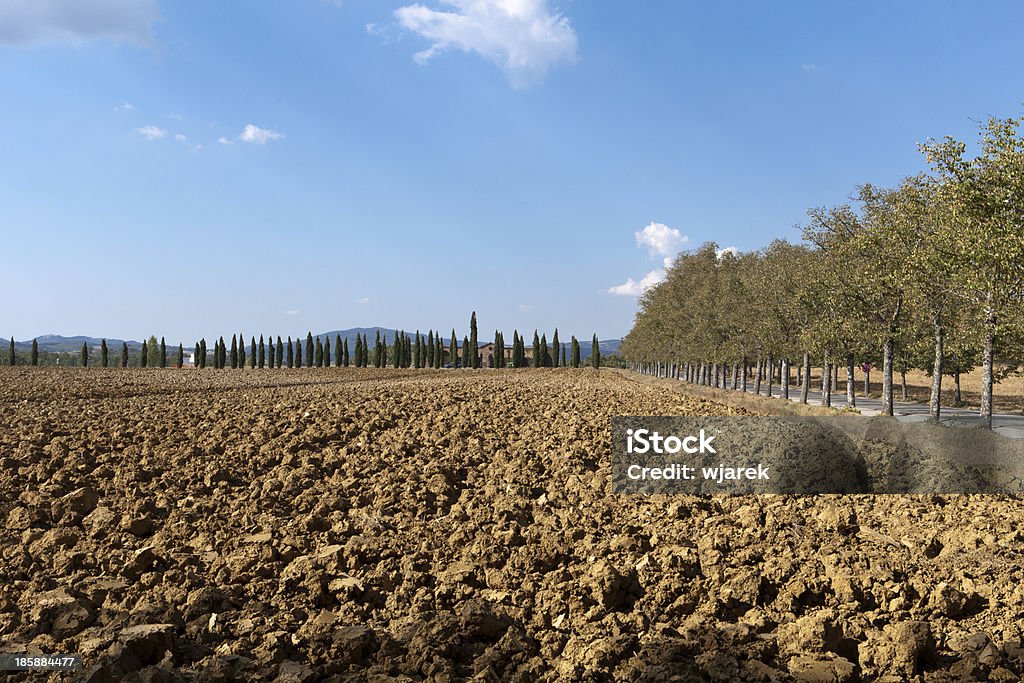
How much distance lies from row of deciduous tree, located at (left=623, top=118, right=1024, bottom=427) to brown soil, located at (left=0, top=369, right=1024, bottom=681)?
12.7 meters

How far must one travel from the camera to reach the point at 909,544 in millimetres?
8492

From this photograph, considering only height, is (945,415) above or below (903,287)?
below

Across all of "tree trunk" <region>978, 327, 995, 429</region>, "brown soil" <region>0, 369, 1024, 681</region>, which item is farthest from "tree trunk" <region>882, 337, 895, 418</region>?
"brown soil" <region>0, 369, 1024, 681</region>

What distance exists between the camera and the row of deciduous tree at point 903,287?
2066 cm

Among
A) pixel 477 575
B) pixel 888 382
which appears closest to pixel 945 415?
pixel 888 382
